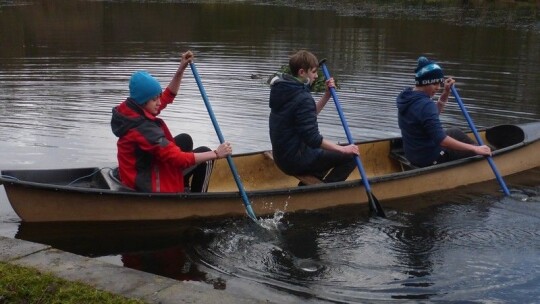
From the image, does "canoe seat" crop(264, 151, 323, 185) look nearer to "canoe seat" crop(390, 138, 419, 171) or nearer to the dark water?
the dark water

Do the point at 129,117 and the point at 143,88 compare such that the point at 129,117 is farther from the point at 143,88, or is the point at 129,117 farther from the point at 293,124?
the point at 293,124

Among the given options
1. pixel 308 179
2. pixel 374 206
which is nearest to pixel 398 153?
pixel 374 206

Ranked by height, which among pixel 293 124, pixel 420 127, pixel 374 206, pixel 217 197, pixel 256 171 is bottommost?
pixel 374 206

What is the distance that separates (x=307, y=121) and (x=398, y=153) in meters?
2.52

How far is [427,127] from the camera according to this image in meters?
8.33

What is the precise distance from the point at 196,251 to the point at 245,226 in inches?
29.6

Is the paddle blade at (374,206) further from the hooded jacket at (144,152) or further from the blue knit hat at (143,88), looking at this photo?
the blue knit hat at (143,88)

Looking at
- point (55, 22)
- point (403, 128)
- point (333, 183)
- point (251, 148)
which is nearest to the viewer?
point (333, 183)

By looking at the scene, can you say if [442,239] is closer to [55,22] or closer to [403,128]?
[403,128]

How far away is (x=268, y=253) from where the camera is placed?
22.0 ft

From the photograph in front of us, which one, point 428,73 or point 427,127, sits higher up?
point 428,73

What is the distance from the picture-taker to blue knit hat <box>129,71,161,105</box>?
253 inches

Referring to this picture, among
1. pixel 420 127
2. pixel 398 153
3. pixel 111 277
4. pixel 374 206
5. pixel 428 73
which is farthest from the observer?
pixel 398 153

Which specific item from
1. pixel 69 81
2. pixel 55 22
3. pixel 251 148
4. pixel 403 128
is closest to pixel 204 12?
pixel 55 22
